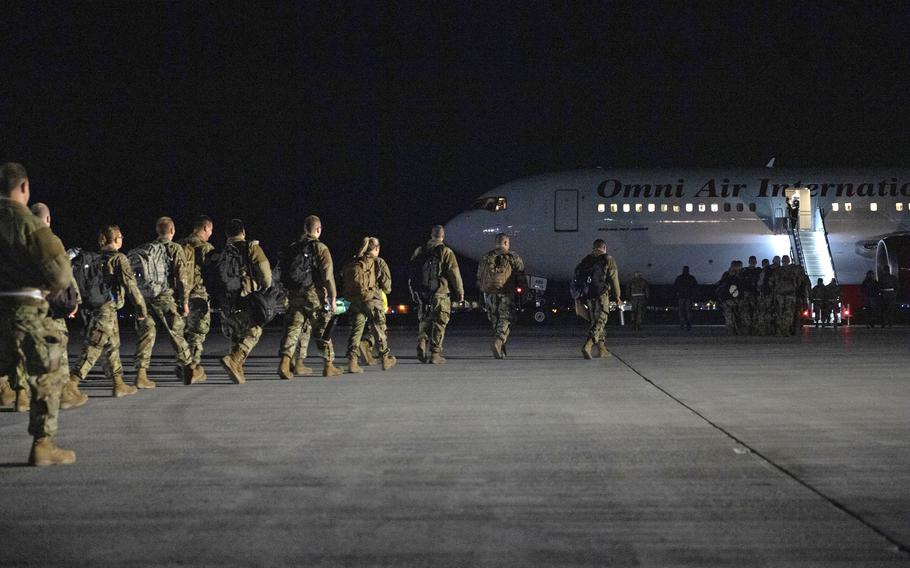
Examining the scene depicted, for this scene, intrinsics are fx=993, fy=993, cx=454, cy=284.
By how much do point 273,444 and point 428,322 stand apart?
6.73 m

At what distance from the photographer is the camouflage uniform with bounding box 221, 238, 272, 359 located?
10828mm

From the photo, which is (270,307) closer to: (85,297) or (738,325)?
(85,297)

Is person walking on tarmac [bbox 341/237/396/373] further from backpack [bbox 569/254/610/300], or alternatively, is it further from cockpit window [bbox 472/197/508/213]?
cockpit window [bbox 472/197/508/213]

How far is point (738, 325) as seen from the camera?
807 inches

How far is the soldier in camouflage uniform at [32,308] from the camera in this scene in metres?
5.73

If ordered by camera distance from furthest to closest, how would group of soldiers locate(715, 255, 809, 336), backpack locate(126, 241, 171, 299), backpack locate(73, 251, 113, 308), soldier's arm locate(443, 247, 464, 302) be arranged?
group of soldiers locate(715, 255, 809, 336) → soldier's arm locate(443, 247, 464, 302) → backpack locate(126, 241, 171, 299) → backpack locate(73, 251, 113, 308)

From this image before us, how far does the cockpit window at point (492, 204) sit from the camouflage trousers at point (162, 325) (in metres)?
17.0

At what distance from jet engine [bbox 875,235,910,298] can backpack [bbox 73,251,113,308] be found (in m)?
19.4

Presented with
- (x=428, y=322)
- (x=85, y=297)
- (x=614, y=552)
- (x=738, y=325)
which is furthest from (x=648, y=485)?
(x=738, y=325)

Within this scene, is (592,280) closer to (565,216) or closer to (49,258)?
(49,258)

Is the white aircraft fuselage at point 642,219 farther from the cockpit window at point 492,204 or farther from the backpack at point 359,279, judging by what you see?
the backpack at point 359,279

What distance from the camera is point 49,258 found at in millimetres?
5738

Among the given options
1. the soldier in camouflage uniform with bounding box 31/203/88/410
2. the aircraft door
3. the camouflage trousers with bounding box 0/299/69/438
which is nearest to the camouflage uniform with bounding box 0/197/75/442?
the camouflage trousers with bounding box 0/299/69/438

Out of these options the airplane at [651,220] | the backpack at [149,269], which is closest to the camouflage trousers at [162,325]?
the backpack at [149,269]
